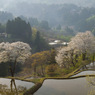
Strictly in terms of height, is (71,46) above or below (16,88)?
above

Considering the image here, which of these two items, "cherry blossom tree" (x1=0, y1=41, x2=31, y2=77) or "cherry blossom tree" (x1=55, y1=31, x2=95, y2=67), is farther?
"cherry blossom tree" (x1=55, y1=31, x2=95, y2=67)

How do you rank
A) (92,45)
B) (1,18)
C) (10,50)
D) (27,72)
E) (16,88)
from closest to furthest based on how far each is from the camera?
(16,88)
(10,50)
(92,45)
(27,72)
(1,18)

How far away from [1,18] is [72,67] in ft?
571

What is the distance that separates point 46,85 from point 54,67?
1615cm

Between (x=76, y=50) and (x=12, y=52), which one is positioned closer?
(x=12, y=52)

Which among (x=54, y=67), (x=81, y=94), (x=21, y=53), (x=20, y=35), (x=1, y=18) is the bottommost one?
(x=81, y=94)

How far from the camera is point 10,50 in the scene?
2805 cm

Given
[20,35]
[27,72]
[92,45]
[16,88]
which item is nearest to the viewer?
[16,88]

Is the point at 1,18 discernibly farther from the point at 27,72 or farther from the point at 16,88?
the point at 16,88

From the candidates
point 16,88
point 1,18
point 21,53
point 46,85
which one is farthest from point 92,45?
point 1,18

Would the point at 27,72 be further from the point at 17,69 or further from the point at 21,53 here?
the point at 21,53

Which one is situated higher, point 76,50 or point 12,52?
point 12,52

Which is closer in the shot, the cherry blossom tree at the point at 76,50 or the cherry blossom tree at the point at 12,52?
the cherry blossom tree at the point at 12,52

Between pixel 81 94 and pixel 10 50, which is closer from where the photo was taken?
pixel 81 94
